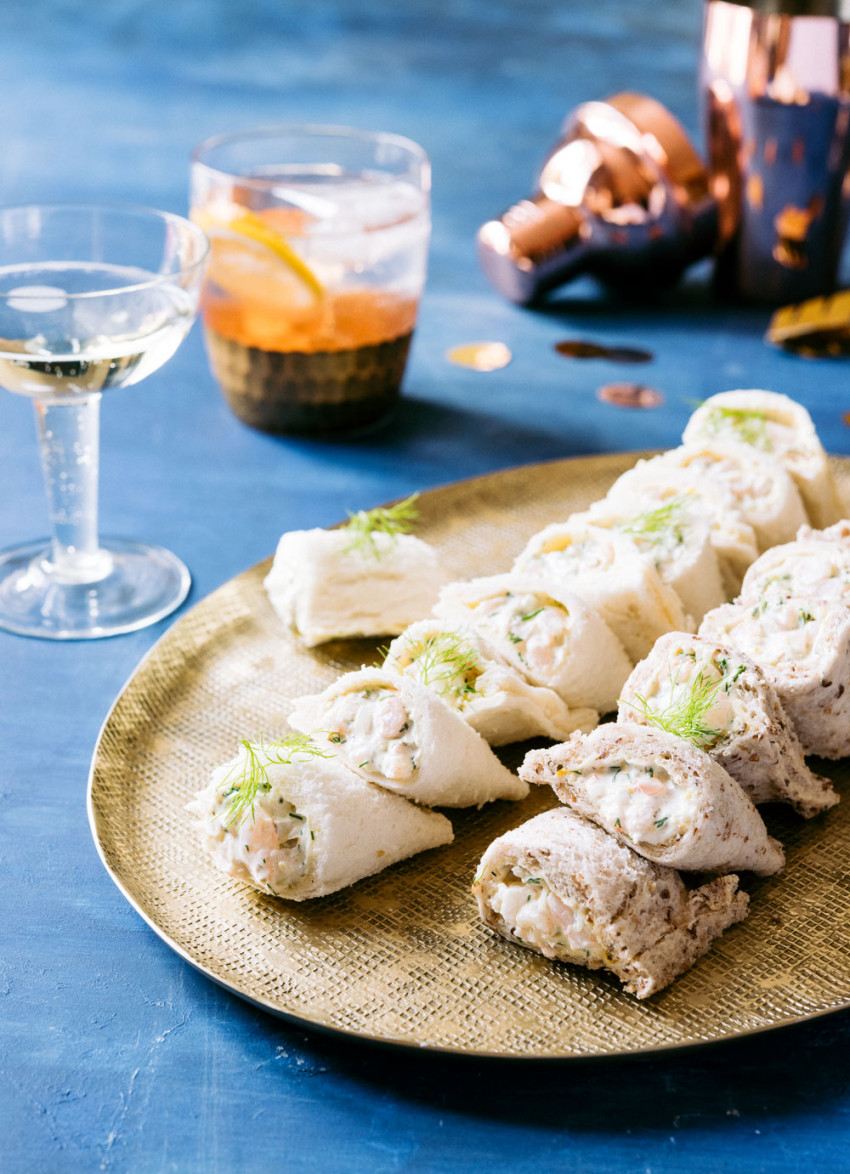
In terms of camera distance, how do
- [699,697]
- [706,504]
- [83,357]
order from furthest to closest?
1. [706,504]
2. [83,357]
3. [699,697]

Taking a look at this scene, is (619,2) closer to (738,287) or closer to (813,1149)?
(738,287)

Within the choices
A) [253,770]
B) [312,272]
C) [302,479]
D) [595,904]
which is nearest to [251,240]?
[312,272]

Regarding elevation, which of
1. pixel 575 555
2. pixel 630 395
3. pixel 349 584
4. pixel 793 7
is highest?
pixel 793 7

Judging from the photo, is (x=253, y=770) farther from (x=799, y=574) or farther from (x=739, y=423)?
(x=739, y=423)

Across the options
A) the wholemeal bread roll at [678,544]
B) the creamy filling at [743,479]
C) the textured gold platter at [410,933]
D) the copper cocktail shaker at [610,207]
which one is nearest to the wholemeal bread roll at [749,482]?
the creamy filling at [743,479]

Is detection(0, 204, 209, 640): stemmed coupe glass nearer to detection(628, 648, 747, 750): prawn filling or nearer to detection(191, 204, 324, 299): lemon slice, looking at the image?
detection(191, 204, 324, 299): lemon slice

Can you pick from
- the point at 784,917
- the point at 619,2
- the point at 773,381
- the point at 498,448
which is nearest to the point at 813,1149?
the point at 784,917

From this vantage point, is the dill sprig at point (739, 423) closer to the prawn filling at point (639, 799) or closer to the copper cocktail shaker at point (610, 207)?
the prawn filling at point (639, 799)
